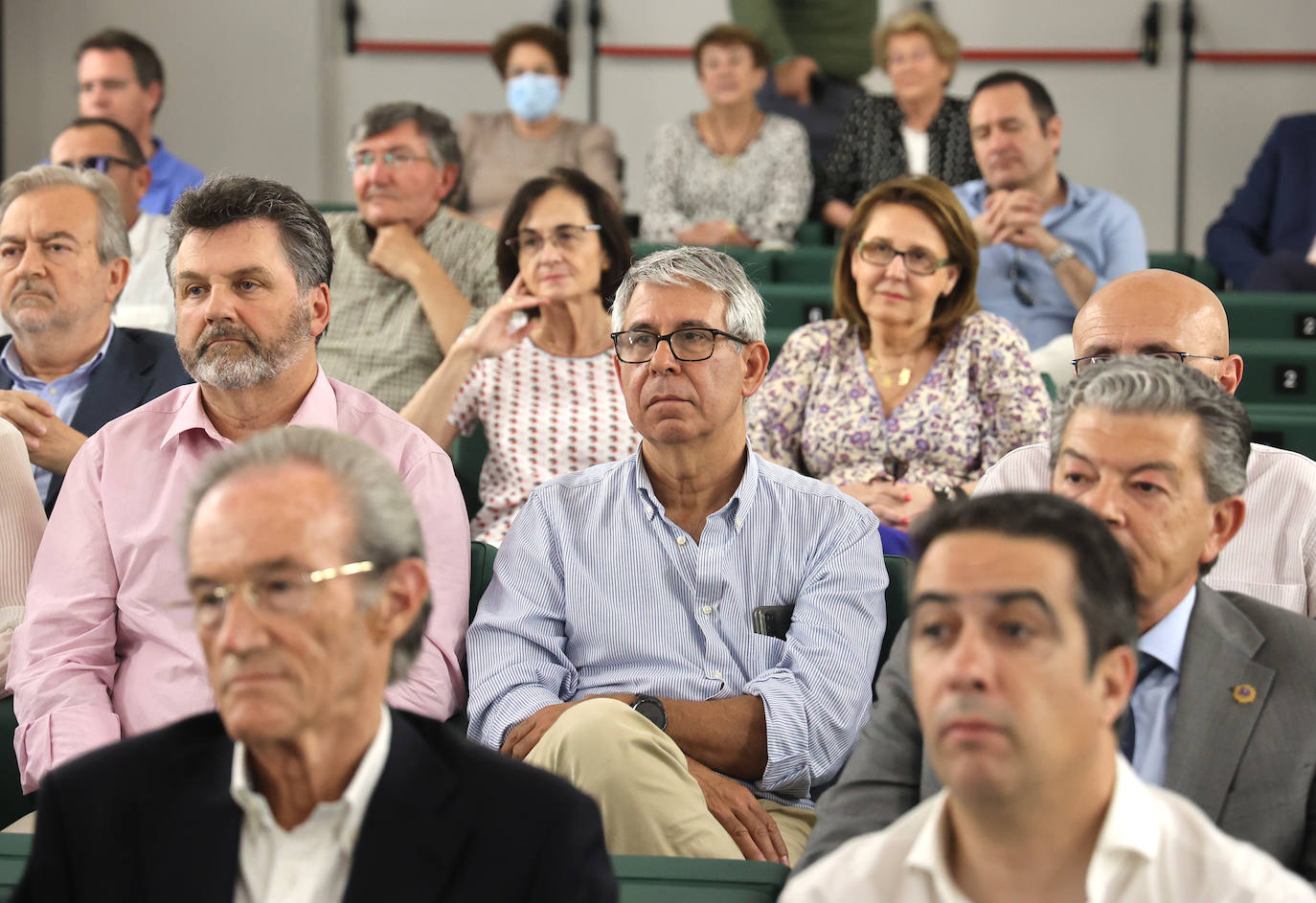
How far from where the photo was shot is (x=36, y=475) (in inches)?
97.3

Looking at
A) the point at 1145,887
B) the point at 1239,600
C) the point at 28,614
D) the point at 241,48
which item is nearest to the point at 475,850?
the point at 1145,887

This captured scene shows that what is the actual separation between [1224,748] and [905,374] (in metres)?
1.35

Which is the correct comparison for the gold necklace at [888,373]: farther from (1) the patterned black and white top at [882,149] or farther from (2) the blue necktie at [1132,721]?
(1) the patterned black and white top at [882,149]

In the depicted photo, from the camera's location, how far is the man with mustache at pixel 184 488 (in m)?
1.82

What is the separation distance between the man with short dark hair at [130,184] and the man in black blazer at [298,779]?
234cm

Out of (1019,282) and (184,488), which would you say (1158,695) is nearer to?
(184,488)

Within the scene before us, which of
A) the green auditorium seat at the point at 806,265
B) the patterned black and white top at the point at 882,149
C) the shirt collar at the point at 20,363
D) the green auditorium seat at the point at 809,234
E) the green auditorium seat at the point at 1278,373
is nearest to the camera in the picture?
the shirt collar at the point at 20,363

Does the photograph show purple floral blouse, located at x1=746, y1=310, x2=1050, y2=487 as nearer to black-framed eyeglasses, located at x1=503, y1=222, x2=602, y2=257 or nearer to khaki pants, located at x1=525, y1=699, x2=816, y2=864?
black-framed eyeglasses, located at x1=503, y1=222, x2=602, y2=257

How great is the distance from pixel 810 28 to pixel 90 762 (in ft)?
13.9

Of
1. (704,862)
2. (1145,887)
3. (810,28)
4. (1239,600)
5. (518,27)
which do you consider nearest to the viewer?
(1145,887)

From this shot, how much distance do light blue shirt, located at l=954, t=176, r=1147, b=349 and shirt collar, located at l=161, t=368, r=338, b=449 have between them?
180 cm

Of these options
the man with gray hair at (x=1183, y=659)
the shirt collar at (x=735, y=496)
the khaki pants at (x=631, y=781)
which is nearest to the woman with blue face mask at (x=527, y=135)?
the shirt collar at (x=735, y=496)

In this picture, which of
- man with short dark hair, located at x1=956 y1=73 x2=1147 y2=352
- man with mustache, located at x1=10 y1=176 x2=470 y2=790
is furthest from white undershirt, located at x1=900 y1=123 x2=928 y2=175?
man with mustache, located at x1=10 y1=176 x2=470 y2=790

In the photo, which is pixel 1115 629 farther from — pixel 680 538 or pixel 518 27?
pixel 518 27
